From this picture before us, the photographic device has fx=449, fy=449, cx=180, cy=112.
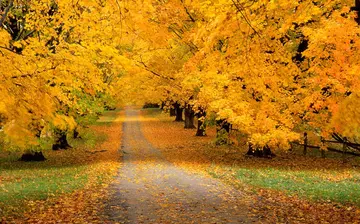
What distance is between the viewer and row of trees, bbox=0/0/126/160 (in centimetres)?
1078

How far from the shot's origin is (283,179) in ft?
58.3

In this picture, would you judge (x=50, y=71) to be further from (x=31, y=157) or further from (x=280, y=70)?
(x=31, y=157)

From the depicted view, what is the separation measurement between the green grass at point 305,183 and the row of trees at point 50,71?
6.75 meters

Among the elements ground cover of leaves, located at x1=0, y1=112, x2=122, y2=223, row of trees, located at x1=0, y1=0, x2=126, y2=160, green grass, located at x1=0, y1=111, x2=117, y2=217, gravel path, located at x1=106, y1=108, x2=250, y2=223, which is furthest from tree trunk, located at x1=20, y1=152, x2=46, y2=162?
gravel path, located at x1=106, y1=108, x2=250, y2=223

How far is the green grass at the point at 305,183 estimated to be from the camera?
14.0 meters

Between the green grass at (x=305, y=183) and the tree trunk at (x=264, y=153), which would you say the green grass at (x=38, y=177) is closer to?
the green grass at (x=305, y=183)

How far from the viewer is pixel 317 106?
1647cm

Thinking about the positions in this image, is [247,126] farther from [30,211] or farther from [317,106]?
[30,211]

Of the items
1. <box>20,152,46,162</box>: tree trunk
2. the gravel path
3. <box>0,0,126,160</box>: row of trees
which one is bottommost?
<box>20,152,46,162</box>: tree trunk

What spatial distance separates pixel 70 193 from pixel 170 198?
3560 millimetres

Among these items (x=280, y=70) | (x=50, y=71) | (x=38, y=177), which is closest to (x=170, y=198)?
(x=50, y=71)

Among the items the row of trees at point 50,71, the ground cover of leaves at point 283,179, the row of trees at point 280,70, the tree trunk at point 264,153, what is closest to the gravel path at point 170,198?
the ground cover of leaves at point 283,179

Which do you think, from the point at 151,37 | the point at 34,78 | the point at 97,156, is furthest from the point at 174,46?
the point at 34,78

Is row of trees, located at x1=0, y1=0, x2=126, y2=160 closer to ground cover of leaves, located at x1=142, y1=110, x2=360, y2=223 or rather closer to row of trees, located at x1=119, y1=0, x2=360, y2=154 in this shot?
row of trees, located at x1=119, y1=0, x2=360, y2=154
